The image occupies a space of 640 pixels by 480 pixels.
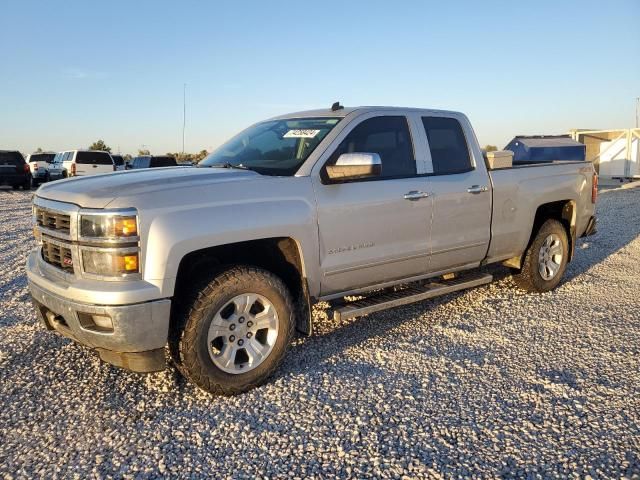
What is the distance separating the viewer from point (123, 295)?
3.10 m

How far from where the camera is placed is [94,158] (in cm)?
2397

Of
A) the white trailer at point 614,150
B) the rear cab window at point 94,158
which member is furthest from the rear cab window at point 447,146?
the white trailer at point 614,150

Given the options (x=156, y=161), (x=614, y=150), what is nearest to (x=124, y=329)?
(x=156, y=161)

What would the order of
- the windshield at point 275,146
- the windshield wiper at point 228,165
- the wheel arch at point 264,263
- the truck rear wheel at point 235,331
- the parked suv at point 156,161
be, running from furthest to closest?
1. the parked suv at point 156,161
2. the windshield wiper at point 228,165
3. the windshield at point 275,146
4. the wheel arch at point 264,263
5. the truck rear wheel at point 235,331

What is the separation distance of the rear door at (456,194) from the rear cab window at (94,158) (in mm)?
21723

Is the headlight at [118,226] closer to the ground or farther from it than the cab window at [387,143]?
closer to the ground

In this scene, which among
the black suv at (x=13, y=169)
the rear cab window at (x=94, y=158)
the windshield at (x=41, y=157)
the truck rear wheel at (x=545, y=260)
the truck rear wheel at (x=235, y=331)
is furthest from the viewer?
the windshield at (x=41, y=157)

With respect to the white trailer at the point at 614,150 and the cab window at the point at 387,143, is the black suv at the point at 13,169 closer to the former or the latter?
the cab window at the point at 387,143

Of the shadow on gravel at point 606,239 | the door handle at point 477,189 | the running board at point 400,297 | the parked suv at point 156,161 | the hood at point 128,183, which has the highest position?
the parked suv at point 156,161

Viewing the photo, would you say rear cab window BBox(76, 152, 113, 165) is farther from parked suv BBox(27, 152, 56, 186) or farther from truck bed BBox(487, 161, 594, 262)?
truck bed BBox(487, 161, 594, 262)

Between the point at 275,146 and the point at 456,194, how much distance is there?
169cm

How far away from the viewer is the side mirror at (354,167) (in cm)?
386

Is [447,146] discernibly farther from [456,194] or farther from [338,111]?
[338,111]

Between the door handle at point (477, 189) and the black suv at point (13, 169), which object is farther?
the black suv at point (13, 169)
